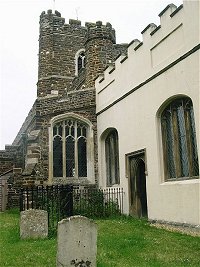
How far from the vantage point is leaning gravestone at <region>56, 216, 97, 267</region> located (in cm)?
550

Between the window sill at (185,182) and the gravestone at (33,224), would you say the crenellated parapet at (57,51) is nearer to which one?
the window sill at (185,182)

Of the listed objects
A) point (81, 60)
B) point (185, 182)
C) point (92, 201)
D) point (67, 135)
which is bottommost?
point (92, 201)

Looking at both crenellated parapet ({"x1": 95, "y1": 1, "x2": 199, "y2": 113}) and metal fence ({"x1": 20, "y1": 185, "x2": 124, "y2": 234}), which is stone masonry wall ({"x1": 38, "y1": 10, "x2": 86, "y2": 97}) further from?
metal fence ({"x1": 20, "y1": 185, "x2": 124, "y2": 234})

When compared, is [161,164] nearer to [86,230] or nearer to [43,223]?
[43,223]

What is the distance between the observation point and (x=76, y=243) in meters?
5.58

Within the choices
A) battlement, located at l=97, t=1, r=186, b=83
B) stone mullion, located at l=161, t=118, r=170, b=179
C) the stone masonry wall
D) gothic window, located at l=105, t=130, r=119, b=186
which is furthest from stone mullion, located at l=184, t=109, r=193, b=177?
the stone masonry wall

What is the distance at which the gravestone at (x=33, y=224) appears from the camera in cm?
829

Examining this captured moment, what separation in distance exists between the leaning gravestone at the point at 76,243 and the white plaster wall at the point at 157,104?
395 cm

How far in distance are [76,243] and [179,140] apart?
541 centimetres

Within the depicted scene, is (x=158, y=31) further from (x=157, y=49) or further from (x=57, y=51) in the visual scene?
(x=57, y=51)

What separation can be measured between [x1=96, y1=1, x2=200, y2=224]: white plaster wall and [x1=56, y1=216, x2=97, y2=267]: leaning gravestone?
395 centimetres

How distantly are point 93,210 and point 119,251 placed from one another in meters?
5.53

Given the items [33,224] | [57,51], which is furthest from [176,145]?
[57,51]

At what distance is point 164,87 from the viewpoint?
1048 cm
